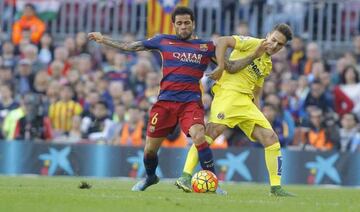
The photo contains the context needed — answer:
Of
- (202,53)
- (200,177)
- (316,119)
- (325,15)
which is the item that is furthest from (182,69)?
(325,15)

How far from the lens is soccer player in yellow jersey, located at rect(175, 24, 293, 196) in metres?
15.2

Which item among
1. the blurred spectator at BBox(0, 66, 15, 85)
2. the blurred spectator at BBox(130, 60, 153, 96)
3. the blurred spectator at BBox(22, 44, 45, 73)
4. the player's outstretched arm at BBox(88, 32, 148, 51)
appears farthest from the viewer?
the blurred spectator at BBox(22, 44, 45, 73)

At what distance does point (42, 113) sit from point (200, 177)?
1010 centimetres

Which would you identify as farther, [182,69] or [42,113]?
[42,113]

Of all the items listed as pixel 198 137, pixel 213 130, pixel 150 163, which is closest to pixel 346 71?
pixel 213 130

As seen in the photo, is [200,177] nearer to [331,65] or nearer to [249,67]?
[249,67]

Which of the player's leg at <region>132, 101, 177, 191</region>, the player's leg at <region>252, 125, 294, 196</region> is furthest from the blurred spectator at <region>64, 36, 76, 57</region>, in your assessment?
the player's leg at <region>252, 125, 294, 196</region>

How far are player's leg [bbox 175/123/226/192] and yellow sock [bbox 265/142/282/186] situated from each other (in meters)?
0.76

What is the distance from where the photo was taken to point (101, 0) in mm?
27781

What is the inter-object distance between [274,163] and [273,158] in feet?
0.23

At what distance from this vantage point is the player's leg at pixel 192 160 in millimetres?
15352

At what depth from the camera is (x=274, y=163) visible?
601 inches

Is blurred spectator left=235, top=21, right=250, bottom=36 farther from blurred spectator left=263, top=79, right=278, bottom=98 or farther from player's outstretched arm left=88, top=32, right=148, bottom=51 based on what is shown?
player's outstretched arm left=88, top=32, right=148, bottom=51

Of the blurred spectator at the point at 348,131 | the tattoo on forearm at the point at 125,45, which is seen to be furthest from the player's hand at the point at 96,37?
the blurred spectator at the point at 348,131
